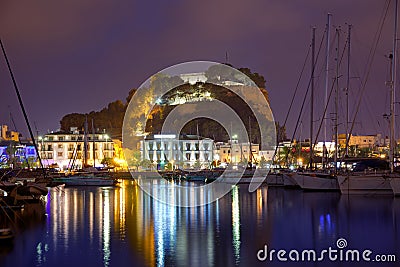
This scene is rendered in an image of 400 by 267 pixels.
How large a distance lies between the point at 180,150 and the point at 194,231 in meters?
86.0

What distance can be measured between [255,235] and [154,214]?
963 cm

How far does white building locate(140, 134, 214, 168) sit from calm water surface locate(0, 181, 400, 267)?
228ft

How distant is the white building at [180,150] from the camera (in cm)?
11212

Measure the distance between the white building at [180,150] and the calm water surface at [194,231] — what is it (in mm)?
69386

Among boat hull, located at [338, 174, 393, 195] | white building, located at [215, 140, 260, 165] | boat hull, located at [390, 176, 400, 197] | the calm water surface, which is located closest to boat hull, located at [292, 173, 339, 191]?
boat hull, located at [338, 174, 393, 195]

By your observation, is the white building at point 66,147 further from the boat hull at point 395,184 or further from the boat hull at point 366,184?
the boat hull at point 395,184

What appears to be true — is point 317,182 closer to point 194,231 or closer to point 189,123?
point 194,231

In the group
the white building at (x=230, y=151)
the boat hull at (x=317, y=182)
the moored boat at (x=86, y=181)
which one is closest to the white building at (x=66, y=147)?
the white building at (x=230, y=151)

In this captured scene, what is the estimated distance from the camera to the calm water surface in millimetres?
20625

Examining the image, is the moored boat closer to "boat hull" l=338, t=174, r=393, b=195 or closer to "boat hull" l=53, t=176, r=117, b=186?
"boat hull" l=53, t=176, r=117, b=186

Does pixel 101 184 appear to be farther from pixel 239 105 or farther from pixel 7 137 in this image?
pixel 7 137

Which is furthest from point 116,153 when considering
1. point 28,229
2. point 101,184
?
point 28,229

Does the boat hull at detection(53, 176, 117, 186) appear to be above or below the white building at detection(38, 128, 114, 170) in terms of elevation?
below

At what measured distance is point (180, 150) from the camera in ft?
371
